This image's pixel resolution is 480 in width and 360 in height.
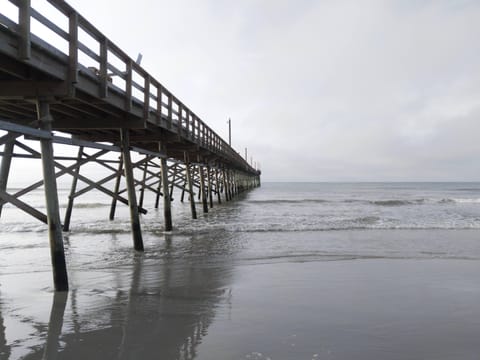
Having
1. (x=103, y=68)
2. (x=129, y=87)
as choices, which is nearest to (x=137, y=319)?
(x=103, y=68)

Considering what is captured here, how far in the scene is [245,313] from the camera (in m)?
4.48

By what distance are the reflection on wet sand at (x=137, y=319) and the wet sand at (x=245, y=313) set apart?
0.04ft

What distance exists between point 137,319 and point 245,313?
1234mm

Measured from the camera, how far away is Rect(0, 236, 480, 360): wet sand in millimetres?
3471

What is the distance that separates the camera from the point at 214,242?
413 inches

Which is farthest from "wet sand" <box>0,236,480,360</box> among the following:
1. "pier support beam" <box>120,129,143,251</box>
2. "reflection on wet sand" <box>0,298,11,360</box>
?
"pier support beam" <box>120,129,143,251</box>

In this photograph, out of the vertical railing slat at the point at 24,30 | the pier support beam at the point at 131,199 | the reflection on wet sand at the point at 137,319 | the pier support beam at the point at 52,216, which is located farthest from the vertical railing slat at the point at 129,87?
the reflection on wet sand at the point at 137,319

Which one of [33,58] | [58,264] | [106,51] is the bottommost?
[58,264]

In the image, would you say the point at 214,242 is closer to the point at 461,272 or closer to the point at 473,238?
the point at 461,272

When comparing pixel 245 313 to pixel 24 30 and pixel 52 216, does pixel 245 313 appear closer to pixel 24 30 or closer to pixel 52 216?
pixel 52 216

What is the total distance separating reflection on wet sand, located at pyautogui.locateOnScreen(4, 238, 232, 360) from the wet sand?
0.04 feet

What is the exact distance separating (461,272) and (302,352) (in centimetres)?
474

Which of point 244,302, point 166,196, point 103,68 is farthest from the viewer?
point 166,196

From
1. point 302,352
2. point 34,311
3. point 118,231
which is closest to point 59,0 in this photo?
point 34,311
